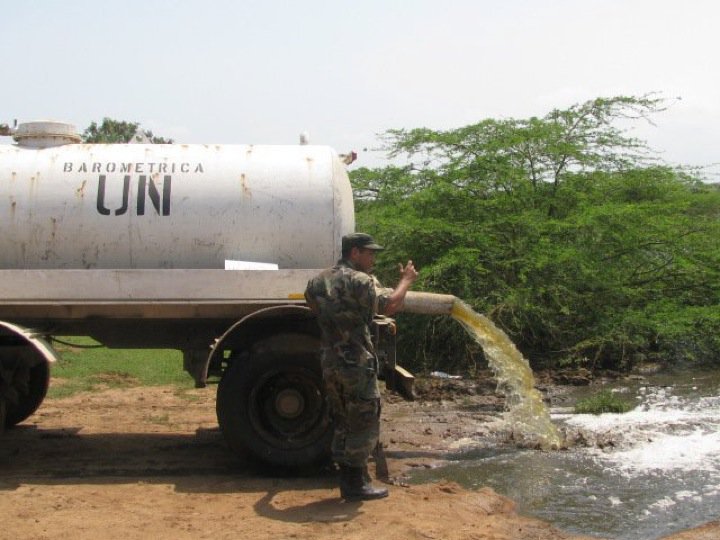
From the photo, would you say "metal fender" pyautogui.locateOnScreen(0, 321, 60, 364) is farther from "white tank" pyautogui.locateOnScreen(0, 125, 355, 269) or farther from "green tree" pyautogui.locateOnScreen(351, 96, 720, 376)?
"green tree" pyautogui.locateOnScreen(351, 96, 720, 376)

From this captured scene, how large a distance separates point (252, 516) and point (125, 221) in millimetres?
2598

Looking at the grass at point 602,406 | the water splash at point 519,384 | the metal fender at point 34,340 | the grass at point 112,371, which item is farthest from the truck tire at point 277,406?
the grass at point 112,371

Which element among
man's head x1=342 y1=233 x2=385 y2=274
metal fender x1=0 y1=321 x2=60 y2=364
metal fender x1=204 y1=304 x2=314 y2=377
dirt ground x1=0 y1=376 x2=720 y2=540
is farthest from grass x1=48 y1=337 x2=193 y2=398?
man's head x1=342 y1=233 x2=385 y2=274

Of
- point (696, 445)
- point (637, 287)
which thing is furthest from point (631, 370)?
point (696, 445)

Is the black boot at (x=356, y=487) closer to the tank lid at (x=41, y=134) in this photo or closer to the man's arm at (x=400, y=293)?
the man's arm at (x=400, y=293)

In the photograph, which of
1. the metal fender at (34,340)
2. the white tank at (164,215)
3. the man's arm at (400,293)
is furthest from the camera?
the white tank at (164,215)

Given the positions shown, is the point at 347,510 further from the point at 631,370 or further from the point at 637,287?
the point at 637,287

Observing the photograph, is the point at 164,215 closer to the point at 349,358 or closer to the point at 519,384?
the point at 349,358

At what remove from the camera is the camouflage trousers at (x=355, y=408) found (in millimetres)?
6070

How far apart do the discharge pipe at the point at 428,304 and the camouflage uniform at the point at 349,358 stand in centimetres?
121

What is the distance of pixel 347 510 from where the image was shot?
5879 millimetres

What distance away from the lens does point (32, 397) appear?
8680mm

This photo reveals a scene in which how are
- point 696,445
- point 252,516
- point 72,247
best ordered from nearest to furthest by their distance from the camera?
point 252,516 < point 72,247 < point 696,445

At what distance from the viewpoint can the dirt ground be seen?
5480 mm
